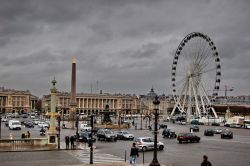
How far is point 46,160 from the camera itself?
29625 mm

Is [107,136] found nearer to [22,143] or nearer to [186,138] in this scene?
[186,138]

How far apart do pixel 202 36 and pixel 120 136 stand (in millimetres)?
48210

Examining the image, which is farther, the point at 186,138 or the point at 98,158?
the point at 186,138

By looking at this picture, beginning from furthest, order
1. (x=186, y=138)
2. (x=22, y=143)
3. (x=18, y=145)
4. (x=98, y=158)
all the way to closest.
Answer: (x=186, y=138), (x=22, y=143), (x=18, y=145), (x=98, y=158)

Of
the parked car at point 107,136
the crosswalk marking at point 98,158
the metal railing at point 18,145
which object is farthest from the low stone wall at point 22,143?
the parked car at point 107,136

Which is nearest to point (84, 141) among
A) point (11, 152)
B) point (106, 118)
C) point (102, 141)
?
point (102, 141)

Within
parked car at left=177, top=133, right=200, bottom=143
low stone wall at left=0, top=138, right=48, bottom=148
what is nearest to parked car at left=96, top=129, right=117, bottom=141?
parked car at left=177, top=133, right=200, bottom=143

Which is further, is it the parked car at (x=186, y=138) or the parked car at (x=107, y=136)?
the parked car at (x=107, y=136)

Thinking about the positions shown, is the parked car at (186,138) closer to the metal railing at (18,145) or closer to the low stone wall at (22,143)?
the low stone wall at (22,143)

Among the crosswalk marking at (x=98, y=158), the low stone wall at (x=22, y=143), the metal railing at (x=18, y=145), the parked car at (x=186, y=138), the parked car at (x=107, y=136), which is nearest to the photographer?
the crosswalk marking at (x=98, y=158)

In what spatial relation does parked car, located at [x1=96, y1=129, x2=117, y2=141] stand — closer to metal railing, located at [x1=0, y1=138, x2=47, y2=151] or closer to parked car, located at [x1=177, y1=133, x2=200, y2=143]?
parked car, located at [x1=177, y1=133, x2=200, y2=143]

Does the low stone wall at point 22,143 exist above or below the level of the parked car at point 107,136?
above

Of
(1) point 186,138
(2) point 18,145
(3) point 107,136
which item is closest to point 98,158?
(2) point 18,145

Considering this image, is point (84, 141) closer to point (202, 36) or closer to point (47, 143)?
point (47, 143)
